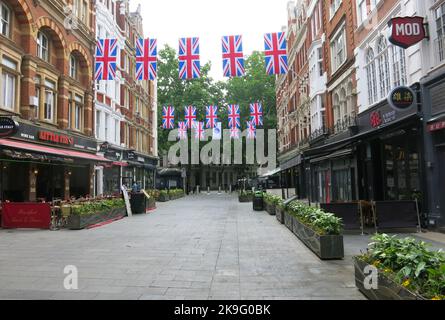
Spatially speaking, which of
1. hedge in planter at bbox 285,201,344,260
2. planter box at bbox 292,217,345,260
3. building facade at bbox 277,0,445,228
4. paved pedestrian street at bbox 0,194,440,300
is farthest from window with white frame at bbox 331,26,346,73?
planter box at bbox 292,217,345,260

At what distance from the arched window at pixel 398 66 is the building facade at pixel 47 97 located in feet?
49.8

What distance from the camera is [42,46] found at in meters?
20.2

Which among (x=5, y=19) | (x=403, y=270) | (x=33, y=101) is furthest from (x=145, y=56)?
(x=403, y=270)

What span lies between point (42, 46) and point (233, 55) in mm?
10856

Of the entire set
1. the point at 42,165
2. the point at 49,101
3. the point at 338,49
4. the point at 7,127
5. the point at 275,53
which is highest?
the point at 338,49

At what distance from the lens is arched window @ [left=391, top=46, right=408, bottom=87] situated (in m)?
13.7

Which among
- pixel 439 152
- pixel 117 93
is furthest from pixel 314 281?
pixel 117 93

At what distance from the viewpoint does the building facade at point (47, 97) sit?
16.6 meters

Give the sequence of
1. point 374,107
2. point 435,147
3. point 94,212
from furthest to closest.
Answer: point 374,107, point 94,212, point 435,147

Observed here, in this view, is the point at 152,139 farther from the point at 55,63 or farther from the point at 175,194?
the point at 55,63

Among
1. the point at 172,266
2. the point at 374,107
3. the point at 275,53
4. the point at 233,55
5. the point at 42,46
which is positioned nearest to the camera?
the point at 172,266

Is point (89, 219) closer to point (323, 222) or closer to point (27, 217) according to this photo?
point (27, 217)

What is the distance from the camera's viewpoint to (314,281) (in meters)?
6.14

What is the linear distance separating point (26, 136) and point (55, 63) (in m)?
6.45
